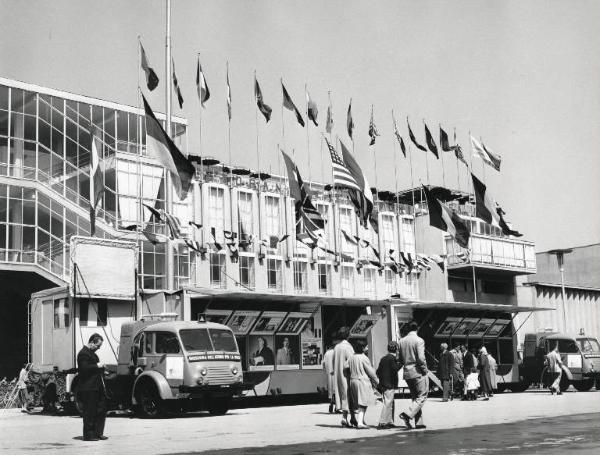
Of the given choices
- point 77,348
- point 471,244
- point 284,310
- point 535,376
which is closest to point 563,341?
point 535,376

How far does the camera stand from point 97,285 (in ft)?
75.9

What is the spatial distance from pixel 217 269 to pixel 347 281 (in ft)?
33.8

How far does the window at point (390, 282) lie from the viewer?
5833 cm

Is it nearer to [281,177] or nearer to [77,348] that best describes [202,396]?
[77,348]

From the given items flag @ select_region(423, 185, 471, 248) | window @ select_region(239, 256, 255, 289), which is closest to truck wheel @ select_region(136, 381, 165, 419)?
flag @ select_region(423, 185, 471, 248)

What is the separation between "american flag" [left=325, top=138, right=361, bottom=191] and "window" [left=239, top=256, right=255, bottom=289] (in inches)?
825

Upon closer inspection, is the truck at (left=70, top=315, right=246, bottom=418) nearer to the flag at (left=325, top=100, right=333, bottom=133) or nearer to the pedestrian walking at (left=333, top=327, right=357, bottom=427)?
the pedestrian walking at (left=333, top=327, right=357, bottom=427)

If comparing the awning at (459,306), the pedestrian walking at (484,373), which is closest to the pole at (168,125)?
the awning at (459,306)

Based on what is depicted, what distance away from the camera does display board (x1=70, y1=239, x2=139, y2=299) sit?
23.0 m

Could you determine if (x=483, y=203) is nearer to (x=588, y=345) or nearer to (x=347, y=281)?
(x=588, y=345)

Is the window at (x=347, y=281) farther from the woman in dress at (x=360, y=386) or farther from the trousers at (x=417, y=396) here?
the trousers at (x=417, y=396)

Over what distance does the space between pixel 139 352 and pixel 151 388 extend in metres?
1.24

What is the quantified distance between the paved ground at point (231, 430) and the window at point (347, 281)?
33767 mm

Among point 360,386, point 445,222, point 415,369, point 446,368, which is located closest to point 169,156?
point 360,386
